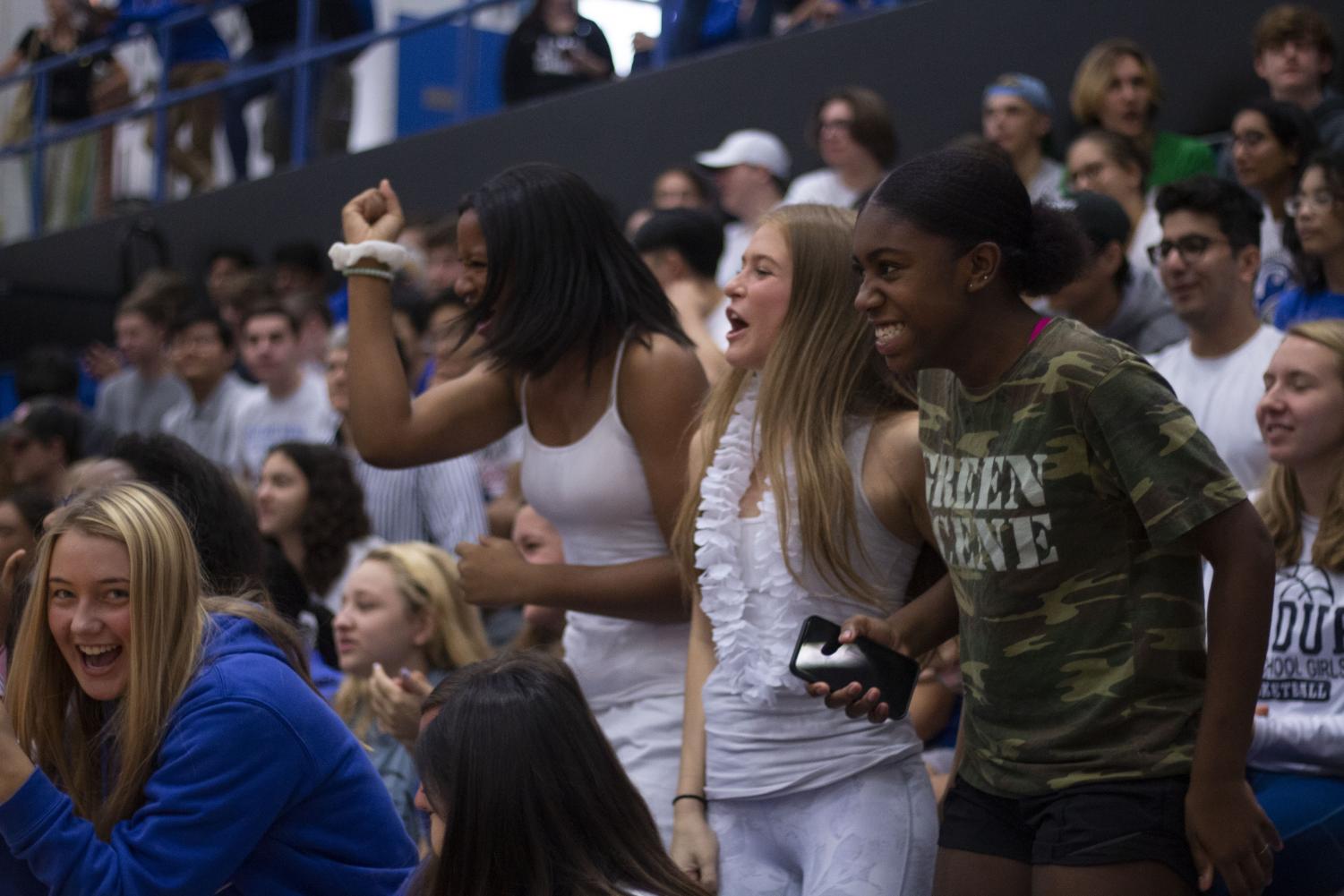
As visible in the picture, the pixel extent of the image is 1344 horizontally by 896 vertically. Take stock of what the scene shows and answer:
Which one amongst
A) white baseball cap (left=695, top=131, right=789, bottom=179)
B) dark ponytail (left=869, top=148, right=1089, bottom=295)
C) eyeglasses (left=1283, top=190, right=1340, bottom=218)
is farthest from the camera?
white baseball cap (left=695, top=131, right=789, bottom=179)

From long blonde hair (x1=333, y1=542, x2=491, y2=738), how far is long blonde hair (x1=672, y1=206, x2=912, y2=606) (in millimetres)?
1775

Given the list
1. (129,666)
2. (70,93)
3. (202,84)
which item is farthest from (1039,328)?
(70,93)

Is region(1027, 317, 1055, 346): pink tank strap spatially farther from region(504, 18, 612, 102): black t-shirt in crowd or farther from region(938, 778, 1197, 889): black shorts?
region(504, 18, 612, 102): black t-shirt in crowd

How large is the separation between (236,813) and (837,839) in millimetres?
872

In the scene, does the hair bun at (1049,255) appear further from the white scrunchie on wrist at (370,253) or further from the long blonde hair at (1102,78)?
the long blonde hair at (1102,78)

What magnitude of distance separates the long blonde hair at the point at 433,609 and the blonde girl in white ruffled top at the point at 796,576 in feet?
5.65

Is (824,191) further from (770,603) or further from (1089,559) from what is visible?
(1089,559)

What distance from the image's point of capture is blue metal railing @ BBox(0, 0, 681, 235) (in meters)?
9.86

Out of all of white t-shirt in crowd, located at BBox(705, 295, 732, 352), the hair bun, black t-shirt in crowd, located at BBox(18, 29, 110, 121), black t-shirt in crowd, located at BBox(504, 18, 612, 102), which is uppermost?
black t-shirt in crowd, located at BBox(18, 29, 110, 121)

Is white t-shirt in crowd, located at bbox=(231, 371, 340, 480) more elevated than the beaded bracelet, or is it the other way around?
the beaded bracelet

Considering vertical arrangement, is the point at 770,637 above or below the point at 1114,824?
above

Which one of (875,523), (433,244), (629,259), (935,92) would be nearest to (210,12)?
(433,244)

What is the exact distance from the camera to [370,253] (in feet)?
10.7

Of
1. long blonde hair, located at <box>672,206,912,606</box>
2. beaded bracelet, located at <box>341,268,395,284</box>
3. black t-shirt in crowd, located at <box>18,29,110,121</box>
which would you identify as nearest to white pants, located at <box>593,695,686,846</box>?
long blonde hair, located at <box>672,206,912,606</box>
